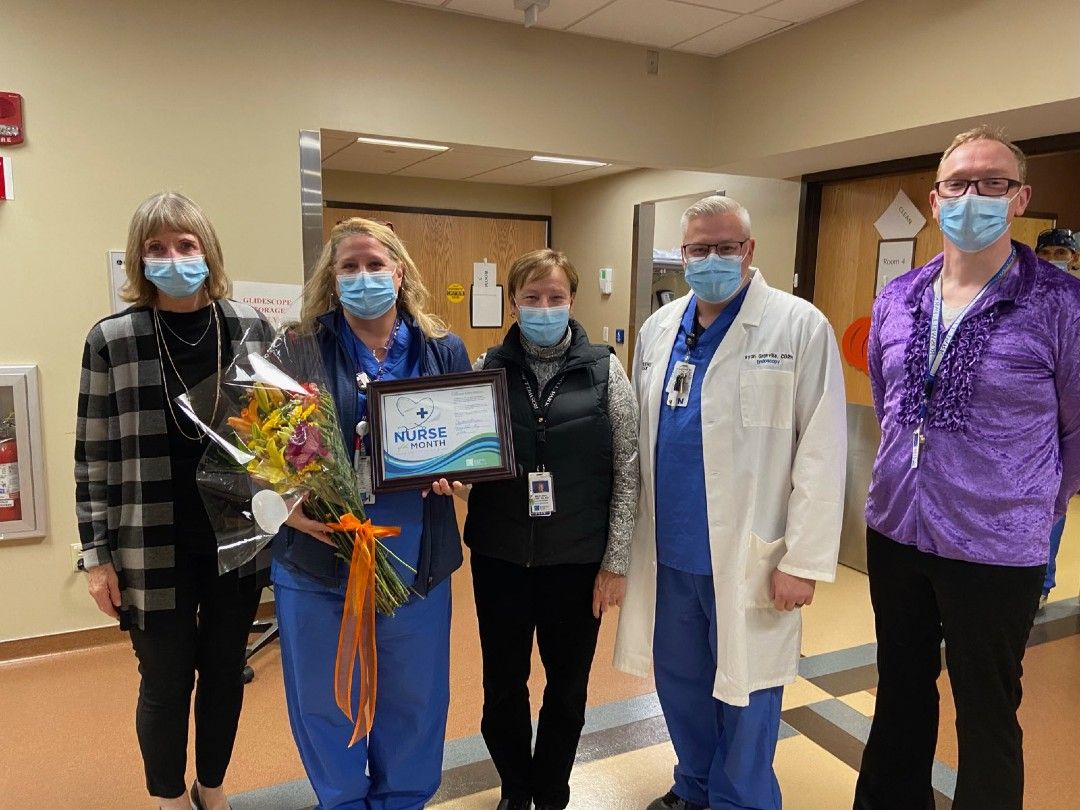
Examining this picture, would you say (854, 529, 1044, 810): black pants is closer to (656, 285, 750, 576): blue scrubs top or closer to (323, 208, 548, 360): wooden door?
(656, 285, 750, 576): blue scrubs top

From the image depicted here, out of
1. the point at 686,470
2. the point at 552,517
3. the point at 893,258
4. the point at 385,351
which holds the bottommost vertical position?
the point at 552,517

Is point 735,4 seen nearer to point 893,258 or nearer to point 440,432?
point 893,258

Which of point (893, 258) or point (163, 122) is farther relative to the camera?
point (893, 258)

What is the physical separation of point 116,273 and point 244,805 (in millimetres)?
1914

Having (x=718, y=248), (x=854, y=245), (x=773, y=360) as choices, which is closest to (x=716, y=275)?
(x=718, y=248)

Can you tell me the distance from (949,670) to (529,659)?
946 mm

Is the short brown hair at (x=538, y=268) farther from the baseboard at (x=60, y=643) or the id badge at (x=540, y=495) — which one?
the baseboard at (x=60, y=643)

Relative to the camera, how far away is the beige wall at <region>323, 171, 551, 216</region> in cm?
538

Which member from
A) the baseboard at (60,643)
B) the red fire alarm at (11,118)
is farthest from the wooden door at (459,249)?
the baseboard at (60,643)

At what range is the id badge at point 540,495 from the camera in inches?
64.3

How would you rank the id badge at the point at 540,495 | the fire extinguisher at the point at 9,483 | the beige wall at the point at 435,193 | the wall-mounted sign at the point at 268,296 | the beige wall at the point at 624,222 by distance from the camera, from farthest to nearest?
the beige wall at the point at 435,193, the beige wall at the point at 624,222, the wall-mounted sign at the point at 268,296, the fire extinguisher at the point at 9,483, the id badge at the point at 540,495

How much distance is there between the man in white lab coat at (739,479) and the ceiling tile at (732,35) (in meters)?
2.01

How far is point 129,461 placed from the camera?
63.8 inches

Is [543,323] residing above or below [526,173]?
below
